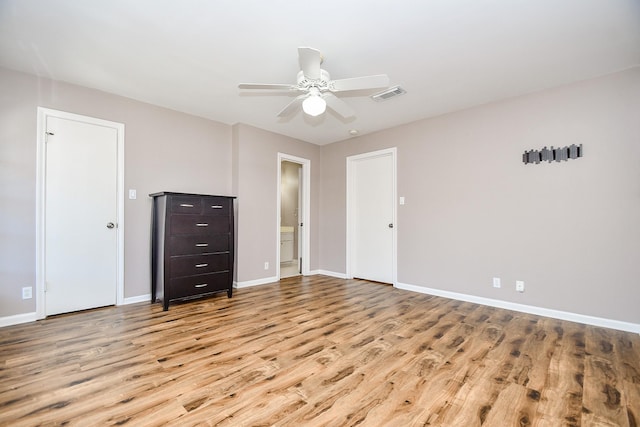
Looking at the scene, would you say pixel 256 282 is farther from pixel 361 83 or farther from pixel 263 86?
pixel 361 83

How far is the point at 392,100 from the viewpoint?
3.52 m

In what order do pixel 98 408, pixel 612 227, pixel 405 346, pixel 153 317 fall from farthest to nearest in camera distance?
pixel 153 317, pixel 612 227, pixel 405 346, pixel 98 408

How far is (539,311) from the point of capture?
3195 millimetres

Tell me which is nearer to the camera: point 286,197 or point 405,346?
point 405,346

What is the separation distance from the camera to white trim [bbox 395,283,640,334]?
2752 millimetres

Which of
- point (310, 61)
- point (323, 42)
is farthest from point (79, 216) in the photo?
point (323, 42)

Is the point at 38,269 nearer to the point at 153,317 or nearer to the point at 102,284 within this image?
the point at 102,284

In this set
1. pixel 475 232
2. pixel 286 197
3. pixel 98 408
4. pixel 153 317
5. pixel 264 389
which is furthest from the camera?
pixel 286 197

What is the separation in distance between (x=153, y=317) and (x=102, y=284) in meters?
0.86

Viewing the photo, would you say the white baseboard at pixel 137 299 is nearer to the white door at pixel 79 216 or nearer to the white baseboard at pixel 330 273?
the white door at pixel 79 216

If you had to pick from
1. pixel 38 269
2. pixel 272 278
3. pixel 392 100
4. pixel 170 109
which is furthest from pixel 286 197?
pixel 38 269

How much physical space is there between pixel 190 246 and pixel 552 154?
4.24 meters

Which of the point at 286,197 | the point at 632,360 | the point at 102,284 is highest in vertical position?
the point at 286,197

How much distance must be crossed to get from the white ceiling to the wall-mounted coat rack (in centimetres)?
70
